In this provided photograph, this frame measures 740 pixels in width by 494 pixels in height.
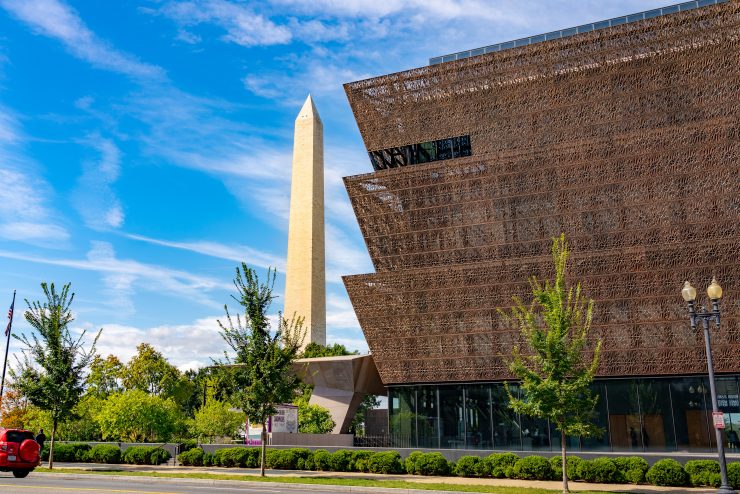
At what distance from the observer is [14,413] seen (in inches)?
2329

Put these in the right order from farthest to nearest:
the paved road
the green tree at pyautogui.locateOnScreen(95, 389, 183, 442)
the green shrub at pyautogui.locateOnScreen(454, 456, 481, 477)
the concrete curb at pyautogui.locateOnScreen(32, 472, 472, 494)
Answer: the green tree at pyautogui.locateOnScreen(95, 389, 183, 442) → the green shrub at pyautogui.locateOnScreen(454, 456, 481, 477) → the concrete curb at pyautogui.locateOnScreen(32, 472, 472, 494) → the paved road

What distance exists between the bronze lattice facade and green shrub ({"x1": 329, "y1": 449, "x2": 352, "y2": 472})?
11829mm

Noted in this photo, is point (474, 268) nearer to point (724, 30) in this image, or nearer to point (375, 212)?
point (375, 212)

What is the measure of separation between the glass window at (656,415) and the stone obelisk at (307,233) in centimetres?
4238

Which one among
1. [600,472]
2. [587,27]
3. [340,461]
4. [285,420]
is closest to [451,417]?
[285,420]

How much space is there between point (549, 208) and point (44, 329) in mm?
30175

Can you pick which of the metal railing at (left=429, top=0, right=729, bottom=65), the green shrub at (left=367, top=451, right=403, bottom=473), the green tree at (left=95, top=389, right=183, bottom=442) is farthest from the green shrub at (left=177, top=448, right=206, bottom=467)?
the metal railing at (left=429, top=0, right=729, bottom=65)

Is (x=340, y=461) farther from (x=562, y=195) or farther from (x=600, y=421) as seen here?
(x=562, y=195)

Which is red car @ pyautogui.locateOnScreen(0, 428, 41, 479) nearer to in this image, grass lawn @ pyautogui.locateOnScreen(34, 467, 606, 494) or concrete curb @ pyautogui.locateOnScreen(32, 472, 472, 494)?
concrete curb @ pyautogui.locateOnScreen(32, 472, 472, 494)

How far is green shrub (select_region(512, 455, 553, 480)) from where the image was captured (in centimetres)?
2722

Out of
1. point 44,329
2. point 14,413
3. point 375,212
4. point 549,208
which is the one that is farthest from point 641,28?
point 14,413

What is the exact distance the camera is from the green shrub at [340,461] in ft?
102

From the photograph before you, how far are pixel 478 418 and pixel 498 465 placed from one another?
12355 millimetres

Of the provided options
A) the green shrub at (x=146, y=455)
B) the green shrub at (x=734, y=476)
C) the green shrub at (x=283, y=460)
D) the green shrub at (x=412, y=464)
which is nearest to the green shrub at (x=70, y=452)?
the green shrub at (x=146, y=455)
